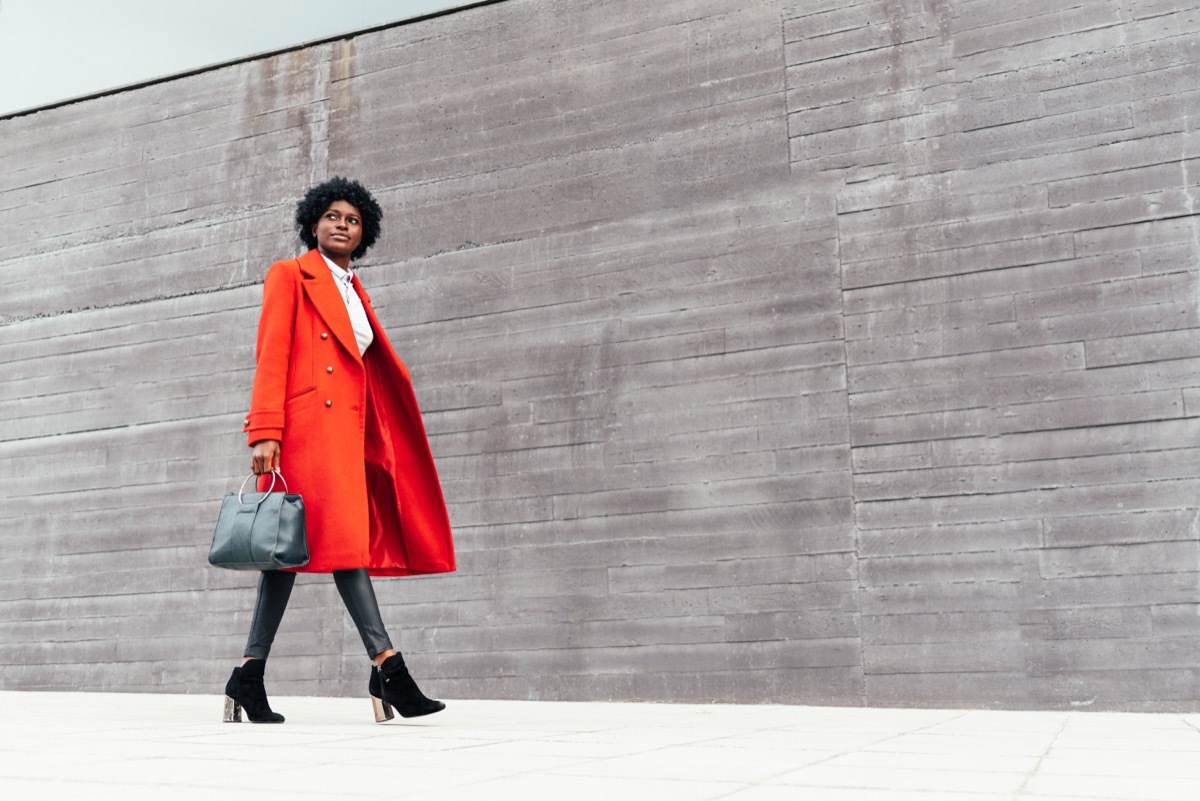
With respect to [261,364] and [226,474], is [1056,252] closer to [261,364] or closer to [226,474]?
[261,364]

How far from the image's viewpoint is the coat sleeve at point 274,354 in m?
3.07

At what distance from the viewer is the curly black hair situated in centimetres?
339

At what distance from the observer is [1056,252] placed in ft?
13.2

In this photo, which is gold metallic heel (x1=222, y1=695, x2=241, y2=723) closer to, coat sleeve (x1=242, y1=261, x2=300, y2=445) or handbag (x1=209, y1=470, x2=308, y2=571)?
handbag (x1=209, y1=470, x2=308, y2=571)

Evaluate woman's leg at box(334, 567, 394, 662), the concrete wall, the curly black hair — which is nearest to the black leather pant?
woman's leg at box(334, 567, 394, 662)

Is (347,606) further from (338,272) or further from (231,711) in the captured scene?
(338,272)

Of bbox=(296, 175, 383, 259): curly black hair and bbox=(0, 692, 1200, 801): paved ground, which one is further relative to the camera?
bbox=(296, 175, 383, 259): curly black hair

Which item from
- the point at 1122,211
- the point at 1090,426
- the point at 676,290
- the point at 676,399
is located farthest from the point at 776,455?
the point at 1122,211

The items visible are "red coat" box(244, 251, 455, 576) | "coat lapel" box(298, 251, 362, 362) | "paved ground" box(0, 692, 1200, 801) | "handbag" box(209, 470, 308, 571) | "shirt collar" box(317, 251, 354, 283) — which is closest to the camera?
"paved ground" box(0, 692, 1200, 801)

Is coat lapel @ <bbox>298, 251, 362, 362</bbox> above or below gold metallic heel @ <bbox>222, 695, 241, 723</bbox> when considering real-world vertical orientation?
above

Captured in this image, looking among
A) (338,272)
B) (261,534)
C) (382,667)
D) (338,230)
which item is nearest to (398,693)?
(382,667)

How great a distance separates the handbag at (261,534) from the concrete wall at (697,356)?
1.80 metres

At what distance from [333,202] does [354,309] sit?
36cm

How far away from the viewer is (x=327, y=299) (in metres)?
3.20
